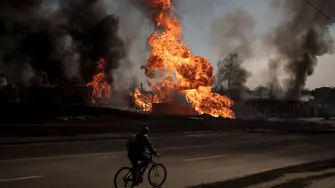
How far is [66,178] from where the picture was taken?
33.6ft

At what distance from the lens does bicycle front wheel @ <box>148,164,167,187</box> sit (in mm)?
9514

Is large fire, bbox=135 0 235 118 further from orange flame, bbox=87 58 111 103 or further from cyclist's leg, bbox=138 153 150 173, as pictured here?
cyclist's leg, bbox=138 153 150 173

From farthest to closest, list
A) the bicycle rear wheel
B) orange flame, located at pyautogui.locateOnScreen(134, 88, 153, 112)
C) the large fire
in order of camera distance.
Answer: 1. orange flame, located at pyautogui.locateOnScreen(134, 88, 153, 112)
2. the large fire
3. the bicycle rear wheel

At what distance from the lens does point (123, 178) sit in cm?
886

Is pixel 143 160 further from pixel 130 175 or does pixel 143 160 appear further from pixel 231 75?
pixel 231 75

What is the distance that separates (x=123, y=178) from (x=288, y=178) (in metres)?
4.32

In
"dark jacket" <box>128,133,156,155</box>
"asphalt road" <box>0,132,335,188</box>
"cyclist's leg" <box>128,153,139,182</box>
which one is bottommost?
"asphalt road" <box>0,132,335,188</box>

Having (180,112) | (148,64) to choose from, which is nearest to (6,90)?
(148,64)

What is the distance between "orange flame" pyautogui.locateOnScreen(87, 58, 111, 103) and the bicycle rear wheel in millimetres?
36510

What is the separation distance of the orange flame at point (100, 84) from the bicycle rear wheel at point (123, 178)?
36.5 meters

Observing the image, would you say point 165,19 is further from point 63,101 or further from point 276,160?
point 276,160

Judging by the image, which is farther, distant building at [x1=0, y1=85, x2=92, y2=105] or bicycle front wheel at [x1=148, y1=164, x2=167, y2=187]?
distant building at [x1=0, y1=85, x2=92, y2=105]

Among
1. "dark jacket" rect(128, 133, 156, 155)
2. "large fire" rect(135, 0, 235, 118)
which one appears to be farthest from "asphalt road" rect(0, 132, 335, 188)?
"large fire" rect(135, 0, 235, 118)

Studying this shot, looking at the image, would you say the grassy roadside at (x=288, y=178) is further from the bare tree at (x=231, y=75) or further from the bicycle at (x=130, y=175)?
the bare tree at (x=231, y=75)
